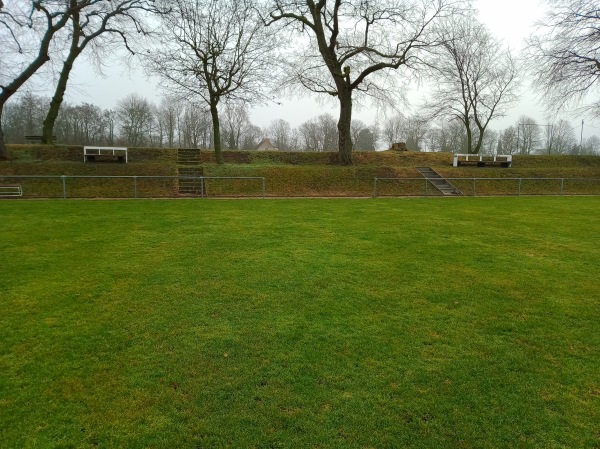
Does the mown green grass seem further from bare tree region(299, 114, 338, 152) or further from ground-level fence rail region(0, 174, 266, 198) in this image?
bare tree region(299, 114, 338, 152)

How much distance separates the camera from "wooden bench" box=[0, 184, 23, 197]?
16.5 metres

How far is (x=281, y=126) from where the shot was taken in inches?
3174

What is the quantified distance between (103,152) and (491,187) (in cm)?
2421

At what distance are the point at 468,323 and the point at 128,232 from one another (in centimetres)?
774

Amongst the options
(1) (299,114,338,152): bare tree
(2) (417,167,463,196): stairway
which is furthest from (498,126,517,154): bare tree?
(2) (417,167,463,196): stairway

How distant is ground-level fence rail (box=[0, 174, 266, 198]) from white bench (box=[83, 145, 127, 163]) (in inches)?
144

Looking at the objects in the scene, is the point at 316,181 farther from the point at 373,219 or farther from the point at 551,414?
the point at 551,414

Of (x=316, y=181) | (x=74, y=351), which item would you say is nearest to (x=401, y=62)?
(x=316, y=181)

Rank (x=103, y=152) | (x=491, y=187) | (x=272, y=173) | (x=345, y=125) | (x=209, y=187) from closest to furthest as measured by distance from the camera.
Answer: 1. (x=209, y=187)
2. (x=272, y=173)
3. (x=103, y=152)
4. (x=491, y=187)
5. (x=345, y=125)

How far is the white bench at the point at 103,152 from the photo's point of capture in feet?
73.3

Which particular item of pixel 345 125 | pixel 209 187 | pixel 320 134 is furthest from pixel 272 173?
pixel 320 134

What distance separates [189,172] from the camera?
22.2 metres

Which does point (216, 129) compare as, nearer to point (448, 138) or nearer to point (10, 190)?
point (10, 190)

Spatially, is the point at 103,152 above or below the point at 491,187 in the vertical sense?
above
